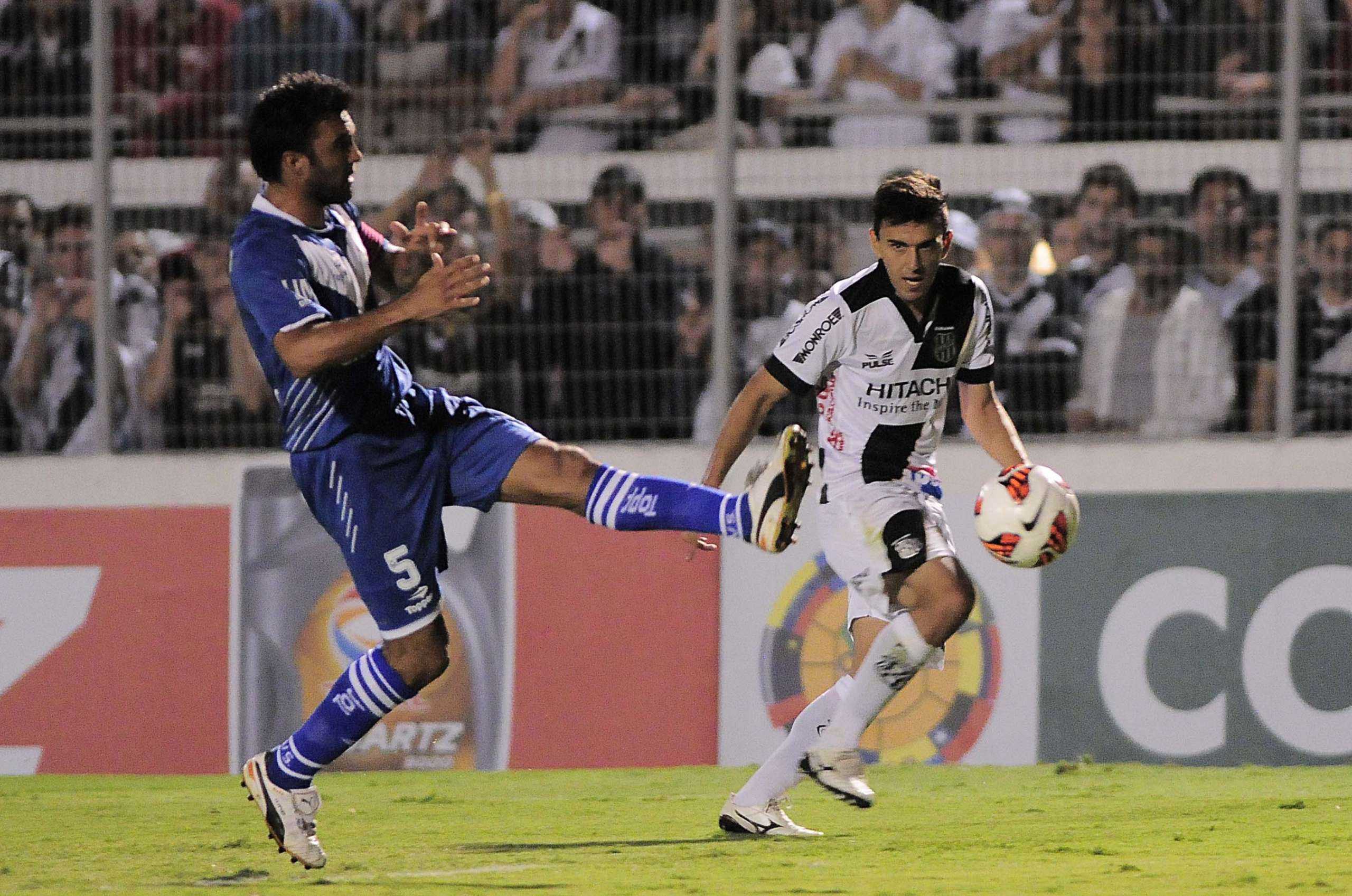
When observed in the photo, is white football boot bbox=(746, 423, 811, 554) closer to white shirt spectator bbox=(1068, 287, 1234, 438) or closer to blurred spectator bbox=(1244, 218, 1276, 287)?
white shirt spectator bbox=(1068, 287, 1234, 438)

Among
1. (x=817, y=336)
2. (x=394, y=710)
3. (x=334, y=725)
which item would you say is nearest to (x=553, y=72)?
(x=394, y=710)

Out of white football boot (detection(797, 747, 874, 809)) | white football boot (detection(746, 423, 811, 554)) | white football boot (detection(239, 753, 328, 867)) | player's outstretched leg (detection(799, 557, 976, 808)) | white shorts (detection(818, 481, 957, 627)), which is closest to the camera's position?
white football boot (detection(746, 423, 811, 554))

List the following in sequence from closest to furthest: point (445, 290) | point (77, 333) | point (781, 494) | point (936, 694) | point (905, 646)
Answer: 1. point (781, 494)
2. point (445, 290)
3. point (905, 646)
4. point (936, 694)
5. point (77, 333)

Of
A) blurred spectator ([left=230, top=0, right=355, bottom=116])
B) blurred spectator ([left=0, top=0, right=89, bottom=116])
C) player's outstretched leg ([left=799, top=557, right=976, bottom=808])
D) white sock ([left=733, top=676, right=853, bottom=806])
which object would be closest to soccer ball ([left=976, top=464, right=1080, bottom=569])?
player's outstretched leg ([left=799, top=557, right=976, bottom=808])

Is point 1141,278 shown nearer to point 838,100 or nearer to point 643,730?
point 838,100

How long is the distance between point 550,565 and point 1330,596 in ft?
11.8

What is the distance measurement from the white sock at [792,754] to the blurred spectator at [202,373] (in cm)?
394

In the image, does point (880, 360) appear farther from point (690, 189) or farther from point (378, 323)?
point (690, 189)

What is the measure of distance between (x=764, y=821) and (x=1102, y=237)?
373 centimetres

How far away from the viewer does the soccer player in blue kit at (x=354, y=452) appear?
5.41 meters

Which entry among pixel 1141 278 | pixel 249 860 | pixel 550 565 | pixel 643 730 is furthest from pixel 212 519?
pixel 1141 278

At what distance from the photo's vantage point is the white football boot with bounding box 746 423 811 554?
4.92 metres

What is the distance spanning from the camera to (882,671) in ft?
19.3

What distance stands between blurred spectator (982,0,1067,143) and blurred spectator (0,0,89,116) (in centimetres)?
450
